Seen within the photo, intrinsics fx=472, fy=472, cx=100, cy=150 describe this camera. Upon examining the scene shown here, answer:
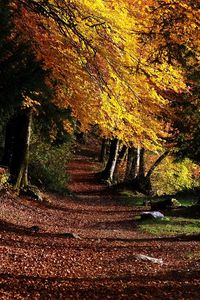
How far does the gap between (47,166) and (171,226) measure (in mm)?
9805

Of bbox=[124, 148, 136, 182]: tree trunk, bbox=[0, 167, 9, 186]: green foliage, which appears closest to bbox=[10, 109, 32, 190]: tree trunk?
bbox=[0, 167, 9, 186]: green foliage

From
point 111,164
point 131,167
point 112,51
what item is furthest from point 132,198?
point 112,51

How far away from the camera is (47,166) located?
2409 centimetres

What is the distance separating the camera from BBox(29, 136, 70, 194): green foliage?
73.4ft

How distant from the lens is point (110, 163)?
105 feet

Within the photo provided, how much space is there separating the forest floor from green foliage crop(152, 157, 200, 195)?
13623mm

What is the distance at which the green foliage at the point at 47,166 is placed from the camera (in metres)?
22.4

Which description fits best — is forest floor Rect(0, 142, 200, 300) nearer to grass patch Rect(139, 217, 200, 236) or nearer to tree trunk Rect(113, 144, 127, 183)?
grass patch Rect(139, 217, 200, 236)

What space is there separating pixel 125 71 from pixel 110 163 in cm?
1971

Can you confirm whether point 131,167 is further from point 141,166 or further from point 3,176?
point 3,176

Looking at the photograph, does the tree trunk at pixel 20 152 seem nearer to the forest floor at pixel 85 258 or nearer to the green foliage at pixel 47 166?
the forest floor at pixel 85 258

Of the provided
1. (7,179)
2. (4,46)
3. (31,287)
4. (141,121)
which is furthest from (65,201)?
(31,287)

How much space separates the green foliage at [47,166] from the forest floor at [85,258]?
4222 millimetres

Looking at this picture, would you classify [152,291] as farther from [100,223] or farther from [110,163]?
[110,163]
